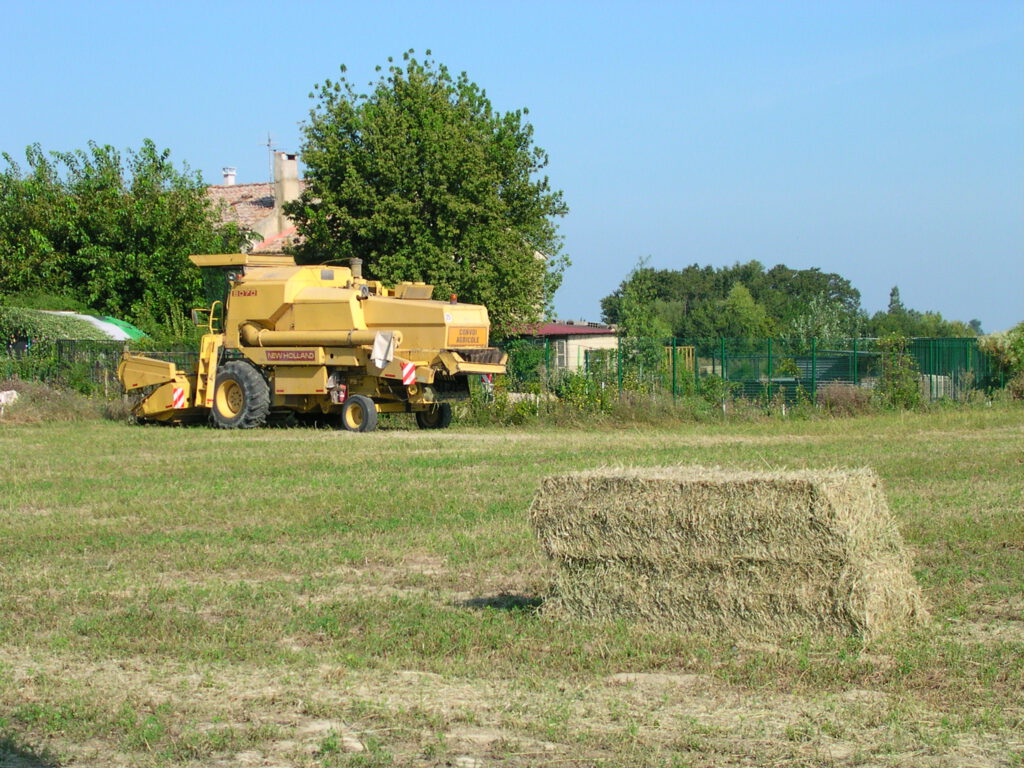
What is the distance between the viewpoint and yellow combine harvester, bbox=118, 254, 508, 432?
879 inches

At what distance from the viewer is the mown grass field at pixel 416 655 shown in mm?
5250

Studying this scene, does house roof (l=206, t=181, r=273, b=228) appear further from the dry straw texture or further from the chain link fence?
the dry straw texture

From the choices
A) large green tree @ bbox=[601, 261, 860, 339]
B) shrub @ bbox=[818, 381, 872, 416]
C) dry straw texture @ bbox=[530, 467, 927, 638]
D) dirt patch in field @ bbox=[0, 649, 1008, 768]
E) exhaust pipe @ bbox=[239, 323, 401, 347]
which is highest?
large green tree @ bbox=[601, 261, 860, 339]

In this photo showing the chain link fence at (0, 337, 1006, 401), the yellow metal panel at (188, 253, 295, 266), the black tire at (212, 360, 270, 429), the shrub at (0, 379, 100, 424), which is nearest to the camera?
the black tire at (212, 360, 270, 429)

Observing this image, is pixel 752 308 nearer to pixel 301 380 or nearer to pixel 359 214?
pixel 359 214

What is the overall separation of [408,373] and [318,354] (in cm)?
197

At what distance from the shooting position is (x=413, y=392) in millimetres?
22703

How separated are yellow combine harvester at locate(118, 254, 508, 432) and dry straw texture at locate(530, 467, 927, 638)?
1495 centimetres

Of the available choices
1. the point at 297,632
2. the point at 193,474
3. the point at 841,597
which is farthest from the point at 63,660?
the point at 193,474

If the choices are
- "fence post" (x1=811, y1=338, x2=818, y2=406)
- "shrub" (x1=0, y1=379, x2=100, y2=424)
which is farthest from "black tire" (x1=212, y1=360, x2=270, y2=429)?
"fence post" (x1=811, y1=338, x2=818, y2=406)

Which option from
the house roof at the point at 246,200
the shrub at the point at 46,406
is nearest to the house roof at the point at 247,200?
the house roof at the point at 246,200

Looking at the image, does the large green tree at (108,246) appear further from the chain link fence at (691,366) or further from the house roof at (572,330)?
the house roof at (572,330)

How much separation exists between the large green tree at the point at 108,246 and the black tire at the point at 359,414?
15146mm

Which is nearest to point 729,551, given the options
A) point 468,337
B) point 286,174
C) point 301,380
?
point 468,337
